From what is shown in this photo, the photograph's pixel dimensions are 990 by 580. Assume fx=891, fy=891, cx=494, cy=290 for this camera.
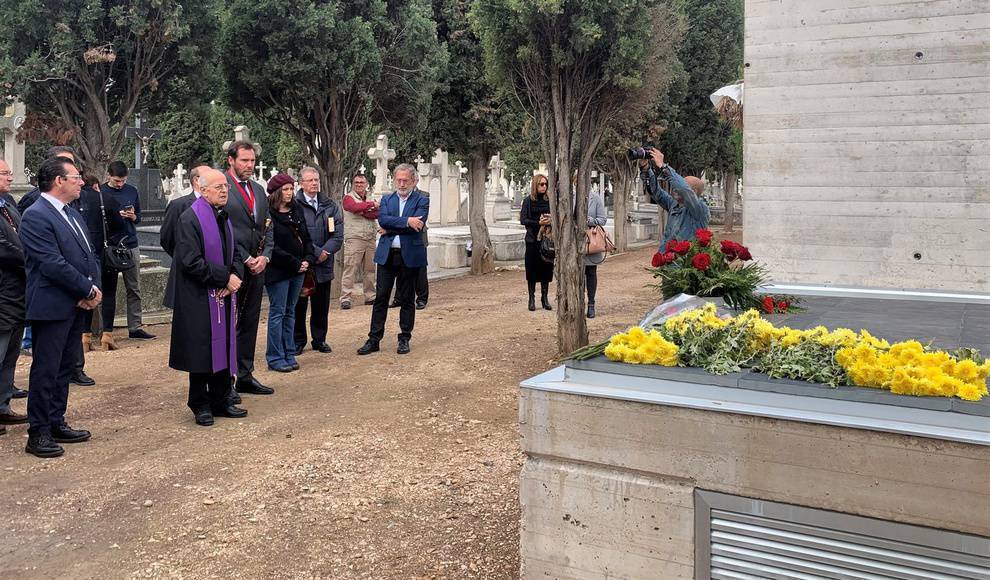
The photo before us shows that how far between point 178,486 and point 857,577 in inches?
144

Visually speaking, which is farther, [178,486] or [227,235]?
[227,235]

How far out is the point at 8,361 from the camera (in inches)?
246

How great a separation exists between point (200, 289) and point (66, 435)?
1.27 m

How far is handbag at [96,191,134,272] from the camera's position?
9031mm

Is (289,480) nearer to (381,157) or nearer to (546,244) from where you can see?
(546,244)

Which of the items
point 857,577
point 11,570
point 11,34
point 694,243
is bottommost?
point 11,570

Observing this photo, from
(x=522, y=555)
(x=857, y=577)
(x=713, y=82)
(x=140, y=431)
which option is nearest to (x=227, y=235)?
(x=140, y=431)

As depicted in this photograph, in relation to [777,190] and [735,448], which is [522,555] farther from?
[777,190]

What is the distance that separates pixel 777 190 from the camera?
9.09 meters

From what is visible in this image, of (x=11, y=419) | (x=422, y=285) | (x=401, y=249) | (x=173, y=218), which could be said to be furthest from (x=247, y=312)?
(x=422, y=285)

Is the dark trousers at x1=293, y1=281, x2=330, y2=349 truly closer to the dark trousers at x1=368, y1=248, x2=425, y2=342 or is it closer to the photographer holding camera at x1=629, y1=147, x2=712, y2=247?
the dark trousers at x1=368, y1=248, x2=425, y2=342

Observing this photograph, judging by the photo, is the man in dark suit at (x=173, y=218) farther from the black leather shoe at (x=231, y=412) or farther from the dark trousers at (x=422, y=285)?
the dark trousers at (x=422, y=285)

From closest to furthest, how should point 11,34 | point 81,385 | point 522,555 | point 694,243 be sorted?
point 522,555, point 694,243, point 81,385, point 11,34

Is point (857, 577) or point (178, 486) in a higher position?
point (857, 577)
